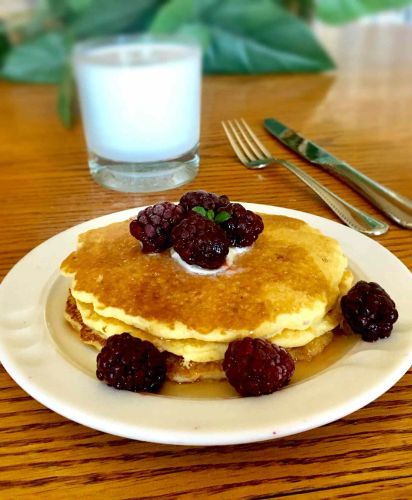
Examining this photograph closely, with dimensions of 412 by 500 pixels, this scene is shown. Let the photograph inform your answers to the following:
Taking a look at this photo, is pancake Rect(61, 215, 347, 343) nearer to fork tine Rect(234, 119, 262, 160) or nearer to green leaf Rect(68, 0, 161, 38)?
fork tine Rect(234, 119, 262, 160)

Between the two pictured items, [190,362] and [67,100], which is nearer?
[190,362]

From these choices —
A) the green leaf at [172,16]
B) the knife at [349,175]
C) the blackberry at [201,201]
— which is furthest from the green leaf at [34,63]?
the blackberry at [201,201]

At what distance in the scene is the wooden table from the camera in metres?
0.62

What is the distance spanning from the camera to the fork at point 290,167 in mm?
1145

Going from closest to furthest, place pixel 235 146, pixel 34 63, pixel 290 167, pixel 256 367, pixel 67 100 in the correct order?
pixel 256 367
pixel 290 167
pixel 235 146
pixel 67 100
pixel 34 63

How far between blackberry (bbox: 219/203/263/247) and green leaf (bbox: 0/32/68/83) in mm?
1350

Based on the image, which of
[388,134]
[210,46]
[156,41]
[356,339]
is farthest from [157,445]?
[210,46]

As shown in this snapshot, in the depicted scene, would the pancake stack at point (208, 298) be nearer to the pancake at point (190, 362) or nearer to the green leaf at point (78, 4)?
the pancake at point (190, 362)

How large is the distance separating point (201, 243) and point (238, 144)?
0.84 metres

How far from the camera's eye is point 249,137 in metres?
1.62

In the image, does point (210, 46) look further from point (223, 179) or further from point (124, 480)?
point (124, 480)

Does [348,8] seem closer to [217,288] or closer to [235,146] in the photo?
[235,146]

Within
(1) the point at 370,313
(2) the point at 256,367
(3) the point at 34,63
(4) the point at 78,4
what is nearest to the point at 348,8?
(4) the point at 78,4

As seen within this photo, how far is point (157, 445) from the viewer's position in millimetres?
667
